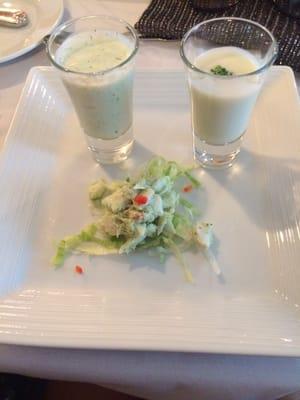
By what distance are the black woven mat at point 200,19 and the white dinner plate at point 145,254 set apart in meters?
0.17

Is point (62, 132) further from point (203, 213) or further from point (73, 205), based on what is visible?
point (203, 213)

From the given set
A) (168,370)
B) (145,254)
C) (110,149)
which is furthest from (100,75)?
(168,370)

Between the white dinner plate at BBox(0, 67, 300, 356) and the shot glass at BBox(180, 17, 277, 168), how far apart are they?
46 millimetres

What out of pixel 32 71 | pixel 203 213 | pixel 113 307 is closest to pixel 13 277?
pixel 113 307

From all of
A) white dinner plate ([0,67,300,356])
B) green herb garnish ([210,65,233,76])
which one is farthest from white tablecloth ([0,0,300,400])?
green herb garnish ([210,65,233,76])

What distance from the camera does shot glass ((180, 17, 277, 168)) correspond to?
2.36ft

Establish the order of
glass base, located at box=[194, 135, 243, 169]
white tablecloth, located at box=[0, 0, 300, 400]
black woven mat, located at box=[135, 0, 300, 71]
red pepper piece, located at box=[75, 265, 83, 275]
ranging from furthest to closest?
black woven mat, located at box=[135, 0, 300, 71] < glass base, located at box=[194, 135, 243, 169] < red pepper piece, located at box=[75, 265, 83, 275] < white tablecloth, located at box=[0, 0, 300, 400]

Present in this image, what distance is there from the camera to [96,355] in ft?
1.98

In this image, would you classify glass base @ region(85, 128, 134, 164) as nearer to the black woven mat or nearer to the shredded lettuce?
the shredded lettuce

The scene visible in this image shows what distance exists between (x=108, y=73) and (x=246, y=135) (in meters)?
0.32

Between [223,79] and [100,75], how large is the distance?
205 millimetres

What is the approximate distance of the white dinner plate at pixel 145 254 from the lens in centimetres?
60

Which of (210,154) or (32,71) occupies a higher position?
(32,71)

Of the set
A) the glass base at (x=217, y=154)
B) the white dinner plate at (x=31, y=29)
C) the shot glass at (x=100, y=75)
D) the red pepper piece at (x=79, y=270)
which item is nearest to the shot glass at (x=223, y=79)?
the glass base at (x=217, y=154)
